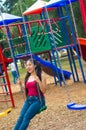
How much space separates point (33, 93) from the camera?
7.36 metres

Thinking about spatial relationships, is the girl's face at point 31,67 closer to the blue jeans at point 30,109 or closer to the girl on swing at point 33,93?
the girl on swing at point 33,93

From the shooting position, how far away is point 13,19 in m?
15.8

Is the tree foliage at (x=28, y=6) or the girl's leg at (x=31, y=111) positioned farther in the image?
the tree foliage at (x=28, y=6)

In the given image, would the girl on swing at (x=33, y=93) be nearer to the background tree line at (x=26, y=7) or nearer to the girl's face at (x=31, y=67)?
the girl's face at (x=31, y=67)

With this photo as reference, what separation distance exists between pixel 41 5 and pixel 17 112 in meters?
5.89

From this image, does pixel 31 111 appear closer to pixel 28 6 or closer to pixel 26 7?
pixel 26 7

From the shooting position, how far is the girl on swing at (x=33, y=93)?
7273mm

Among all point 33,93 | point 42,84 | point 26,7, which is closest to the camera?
point 42,84

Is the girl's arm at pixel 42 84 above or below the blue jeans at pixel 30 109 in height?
above

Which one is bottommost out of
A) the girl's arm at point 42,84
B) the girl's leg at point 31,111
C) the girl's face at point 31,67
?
the girl's leg at point 31,111

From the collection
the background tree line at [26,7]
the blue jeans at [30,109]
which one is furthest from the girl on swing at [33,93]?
the background tree line at [26,7]

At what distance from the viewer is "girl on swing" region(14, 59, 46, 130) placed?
7273 millimetres

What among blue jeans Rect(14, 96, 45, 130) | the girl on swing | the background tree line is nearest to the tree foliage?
the background tree line

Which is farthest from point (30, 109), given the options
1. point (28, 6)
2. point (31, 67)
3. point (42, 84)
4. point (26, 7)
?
point (28, 6)
